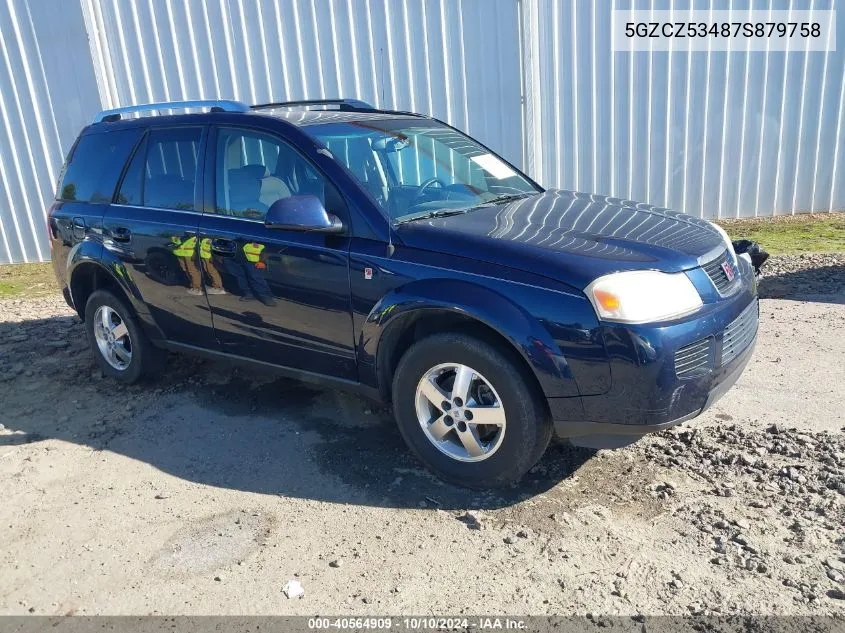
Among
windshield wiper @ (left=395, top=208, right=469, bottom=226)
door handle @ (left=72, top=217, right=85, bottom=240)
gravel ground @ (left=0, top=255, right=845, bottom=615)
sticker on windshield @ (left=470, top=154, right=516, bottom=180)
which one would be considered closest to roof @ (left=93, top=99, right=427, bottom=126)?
sticker on windshield @ (left=470, top=154, right=516, bottom=180)

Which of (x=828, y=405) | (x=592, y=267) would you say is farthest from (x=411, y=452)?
(x=828, y=405)

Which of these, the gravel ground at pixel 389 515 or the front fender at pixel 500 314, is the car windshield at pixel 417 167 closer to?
the front fender at pixel 500 314

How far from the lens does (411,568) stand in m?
2.94

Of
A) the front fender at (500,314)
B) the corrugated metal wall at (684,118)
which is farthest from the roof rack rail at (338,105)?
the corrugated metal wall at (684,118)

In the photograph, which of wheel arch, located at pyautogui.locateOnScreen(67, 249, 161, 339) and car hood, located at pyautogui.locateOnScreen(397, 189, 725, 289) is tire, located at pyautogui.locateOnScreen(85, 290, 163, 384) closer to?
wheel arch, located at pyautogui.locateOnScreen(67, 249, 161, 339)

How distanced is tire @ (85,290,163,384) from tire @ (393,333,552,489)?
2297 millimetres

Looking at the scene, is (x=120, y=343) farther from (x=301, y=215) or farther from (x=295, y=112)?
(x=301, y=215)

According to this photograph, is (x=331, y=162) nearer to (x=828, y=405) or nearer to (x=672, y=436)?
(x=672, y=436)

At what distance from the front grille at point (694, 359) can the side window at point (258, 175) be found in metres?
1.88

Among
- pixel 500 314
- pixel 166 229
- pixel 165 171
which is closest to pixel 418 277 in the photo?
pixel 500 314

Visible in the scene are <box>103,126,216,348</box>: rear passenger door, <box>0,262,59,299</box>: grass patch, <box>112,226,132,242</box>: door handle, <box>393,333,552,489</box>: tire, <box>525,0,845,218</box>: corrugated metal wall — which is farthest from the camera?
<box>525,0,845,218</box>: corrugated metal wall

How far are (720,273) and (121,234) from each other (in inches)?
146

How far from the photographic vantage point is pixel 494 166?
456cm

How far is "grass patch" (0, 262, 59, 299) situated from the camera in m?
8.16
